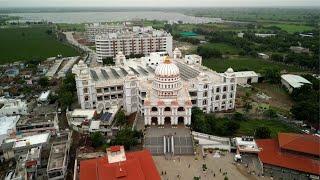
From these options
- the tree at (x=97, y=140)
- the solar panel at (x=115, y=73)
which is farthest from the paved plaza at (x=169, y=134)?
the solar panel at (x=115, y=73)

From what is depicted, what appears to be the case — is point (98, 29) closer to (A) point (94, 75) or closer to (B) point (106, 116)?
(A) point (94, 75)

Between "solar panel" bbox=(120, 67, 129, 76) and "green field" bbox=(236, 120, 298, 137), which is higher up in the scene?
"solar panel" bbox=(120, 67, 129, 76)

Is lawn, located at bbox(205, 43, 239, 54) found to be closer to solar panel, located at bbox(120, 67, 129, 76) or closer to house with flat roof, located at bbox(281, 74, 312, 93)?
house with flat roof, located at bbox(281, 74, 312, 93)

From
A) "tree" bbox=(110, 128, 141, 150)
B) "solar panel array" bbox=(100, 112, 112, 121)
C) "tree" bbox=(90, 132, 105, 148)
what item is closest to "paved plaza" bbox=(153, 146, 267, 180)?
"tree" bbox=(110, 128, 141, 150)

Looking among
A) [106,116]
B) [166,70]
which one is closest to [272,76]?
[166,70]

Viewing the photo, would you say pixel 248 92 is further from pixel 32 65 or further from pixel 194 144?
pixel 32 65

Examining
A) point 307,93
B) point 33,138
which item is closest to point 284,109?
point 307,93

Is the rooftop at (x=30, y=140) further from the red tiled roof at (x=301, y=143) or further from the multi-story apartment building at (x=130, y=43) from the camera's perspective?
the multi-story apartment building at (x=130, y=43)
